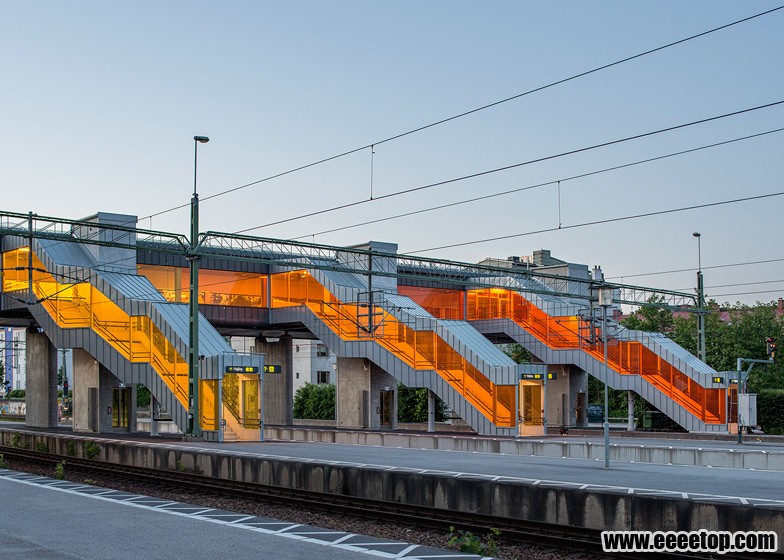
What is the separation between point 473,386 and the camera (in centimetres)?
4766

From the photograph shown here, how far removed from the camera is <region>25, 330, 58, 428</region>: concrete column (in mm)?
56250

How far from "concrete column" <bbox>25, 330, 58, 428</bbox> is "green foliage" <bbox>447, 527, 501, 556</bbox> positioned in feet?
144

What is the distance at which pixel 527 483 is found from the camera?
1945 cm

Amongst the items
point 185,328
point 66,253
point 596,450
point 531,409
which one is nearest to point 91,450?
point 185,328

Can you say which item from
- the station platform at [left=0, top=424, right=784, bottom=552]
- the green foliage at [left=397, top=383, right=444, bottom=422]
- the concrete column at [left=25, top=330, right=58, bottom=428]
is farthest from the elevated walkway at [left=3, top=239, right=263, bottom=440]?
the green foliage at [left=397, top=383, right=444, bottom=422]

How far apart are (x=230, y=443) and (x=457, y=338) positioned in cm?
1351

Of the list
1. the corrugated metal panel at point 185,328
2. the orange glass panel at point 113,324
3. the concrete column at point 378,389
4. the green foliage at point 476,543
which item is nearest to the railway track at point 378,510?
the green foliage at point 476,543

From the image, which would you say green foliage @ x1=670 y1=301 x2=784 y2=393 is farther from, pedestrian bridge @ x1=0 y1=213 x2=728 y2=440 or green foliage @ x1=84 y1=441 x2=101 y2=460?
green foliage @ x1=84 y1=441 x2=101 y2=460

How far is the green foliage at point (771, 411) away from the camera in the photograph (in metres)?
53.9

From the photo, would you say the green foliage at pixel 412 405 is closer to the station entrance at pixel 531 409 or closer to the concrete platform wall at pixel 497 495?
the station entrance at pixel 531 409

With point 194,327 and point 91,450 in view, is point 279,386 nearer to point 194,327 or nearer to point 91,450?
point 194,327

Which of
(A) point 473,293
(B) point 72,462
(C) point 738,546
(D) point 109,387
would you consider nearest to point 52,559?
(C) point 738,546

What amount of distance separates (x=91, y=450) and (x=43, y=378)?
22.9 m

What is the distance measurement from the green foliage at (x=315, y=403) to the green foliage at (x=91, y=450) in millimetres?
37211
